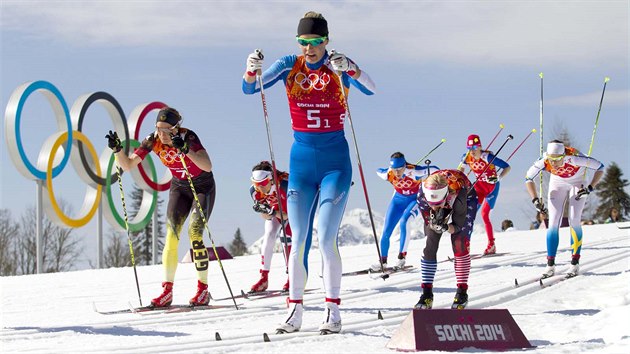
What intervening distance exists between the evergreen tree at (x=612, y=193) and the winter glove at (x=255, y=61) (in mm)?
53499

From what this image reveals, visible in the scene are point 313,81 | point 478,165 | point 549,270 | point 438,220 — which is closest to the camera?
point 313,81

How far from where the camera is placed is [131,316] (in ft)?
31.0

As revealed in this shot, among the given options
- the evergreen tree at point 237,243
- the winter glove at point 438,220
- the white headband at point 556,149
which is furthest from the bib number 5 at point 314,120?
the evergreen tree at point 237,243

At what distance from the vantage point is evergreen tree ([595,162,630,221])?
5738 cm

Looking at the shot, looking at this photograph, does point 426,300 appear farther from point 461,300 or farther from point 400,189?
point 400,189

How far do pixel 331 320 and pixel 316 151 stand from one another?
4.72 feet

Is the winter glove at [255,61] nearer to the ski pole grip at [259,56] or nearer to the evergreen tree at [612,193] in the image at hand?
the ski pole grip at [259,56]

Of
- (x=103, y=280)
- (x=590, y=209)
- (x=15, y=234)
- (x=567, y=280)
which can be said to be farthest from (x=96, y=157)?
(x=590, y=209)

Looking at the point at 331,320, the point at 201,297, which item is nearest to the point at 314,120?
the point at 331,320

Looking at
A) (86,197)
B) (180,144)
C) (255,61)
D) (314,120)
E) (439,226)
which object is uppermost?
(86,197)

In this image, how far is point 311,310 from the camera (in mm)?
9648

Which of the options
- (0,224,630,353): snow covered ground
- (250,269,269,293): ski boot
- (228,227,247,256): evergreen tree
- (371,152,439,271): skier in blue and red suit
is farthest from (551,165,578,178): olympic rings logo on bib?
(228,227,247,256): evergreen tree

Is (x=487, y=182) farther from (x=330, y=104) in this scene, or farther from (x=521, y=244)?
(x=330, y=104)

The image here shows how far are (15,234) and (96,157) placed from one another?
104 ft
